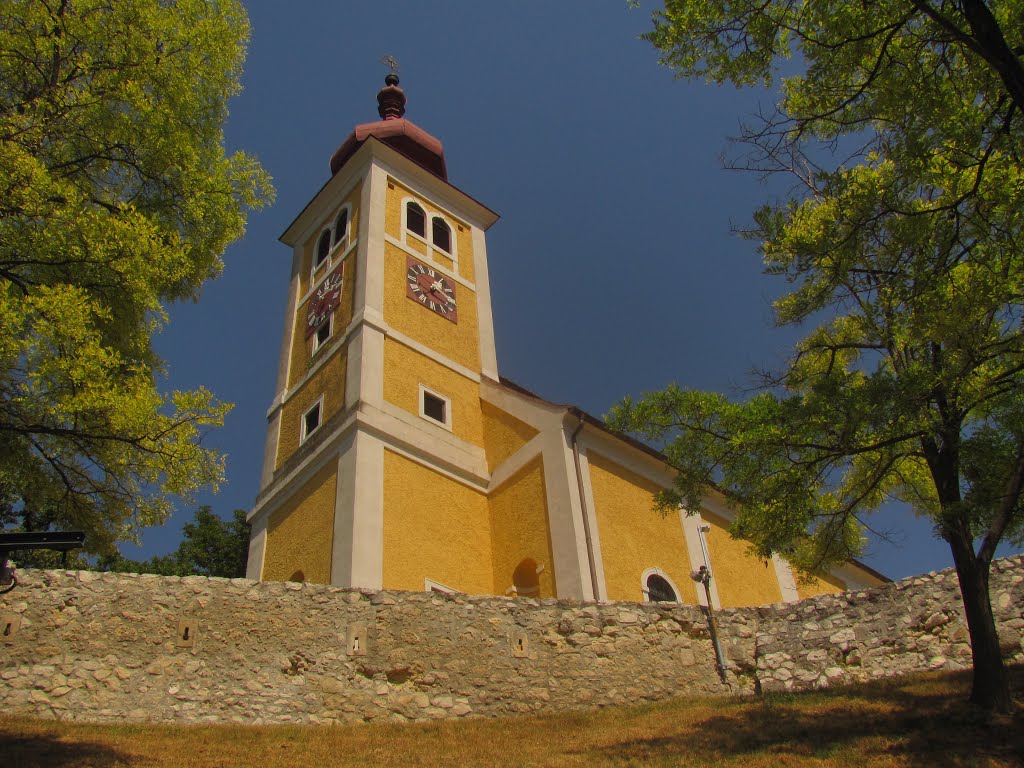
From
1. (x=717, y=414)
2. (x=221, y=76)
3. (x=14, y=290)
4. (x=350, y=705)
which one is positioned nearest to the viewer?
(x=14, y=290)

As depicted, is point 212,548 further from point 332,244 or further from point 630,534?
point 630,534

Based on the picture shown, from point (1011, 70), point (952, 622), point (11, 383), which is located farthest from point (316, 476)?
point (1011, 70)

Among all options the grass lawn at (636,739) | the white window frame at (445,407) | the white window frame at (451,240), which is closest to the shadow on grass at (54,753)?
the grass lawn at (636,739)

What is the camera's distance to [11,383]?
10.5m

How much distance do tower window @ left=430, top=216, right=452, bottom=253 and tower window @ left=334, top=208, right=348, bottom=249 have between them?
99.8 inches

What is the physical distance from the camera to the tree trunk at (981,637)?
9.34 metres

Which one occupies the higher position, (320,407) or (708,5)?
(320,407)

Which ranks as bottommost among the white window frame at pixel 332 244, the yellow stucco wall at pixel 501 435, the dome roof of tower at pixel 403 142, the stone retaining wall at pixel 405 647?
the stone retaining wall at pixel 405 647

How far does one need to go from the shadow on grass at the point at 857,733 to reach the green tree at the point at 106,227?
245 inches

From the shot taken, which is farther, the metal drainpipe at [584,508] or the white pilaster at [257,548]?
the white pilaster at [257,548]

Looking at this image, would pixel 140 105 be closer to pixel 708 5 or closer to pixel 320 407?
pixel 708 5

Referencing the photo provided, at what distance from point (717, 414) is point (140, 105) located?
8.30 m

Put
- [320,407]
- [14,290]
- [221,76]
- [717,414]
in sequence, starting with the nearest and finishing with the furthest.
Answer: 1. [14,290]
2. [717,414]
3. [221,76]
4. [320,407]

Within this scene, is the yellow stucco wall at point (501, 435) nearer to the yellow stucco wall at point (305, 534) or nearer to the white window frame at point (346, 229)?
the yellow stucco wall at point (305, 534)
